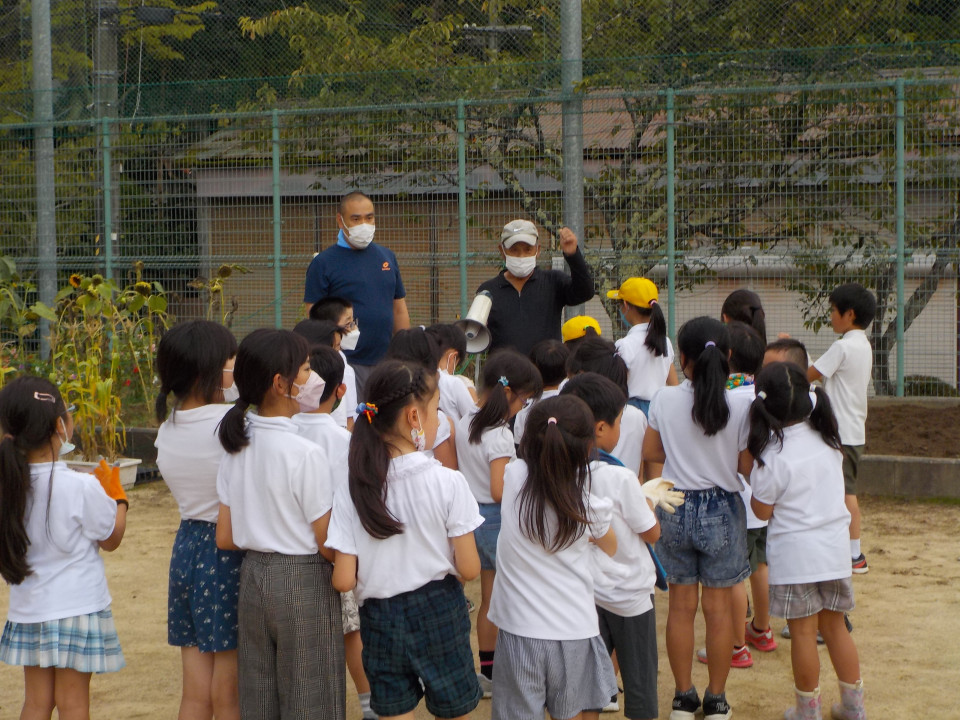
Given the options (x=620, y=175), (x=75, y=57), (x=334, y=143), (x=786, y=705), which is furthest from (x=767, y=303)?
(x=75, y=57)

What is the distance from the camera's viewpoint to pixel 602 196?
309 inches

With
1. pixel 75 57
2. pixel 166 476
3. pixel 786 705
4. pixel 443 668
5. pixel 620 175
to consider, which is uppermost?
pixel 75 57

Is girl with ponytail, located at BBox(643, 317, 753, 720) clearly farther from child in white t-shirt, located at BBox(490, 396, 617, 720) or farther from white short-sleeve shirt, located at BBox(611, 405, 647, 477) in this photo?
child in white t-shirt, located at BBox(490, 396, 617, 720)

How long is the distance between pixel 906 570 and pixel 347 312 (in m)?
3.01

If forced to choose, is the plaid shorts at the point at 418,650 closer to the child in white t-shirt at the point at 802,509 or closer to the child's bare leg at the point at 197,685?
the child's bare leg at the point at 197,685

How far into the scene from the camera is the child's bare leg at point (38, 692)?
10.3ft

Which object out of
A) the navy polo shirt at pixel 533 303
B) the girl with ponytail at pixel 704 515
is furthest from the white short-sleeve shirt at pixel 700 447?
the navy polo shirt at pixel 533 303

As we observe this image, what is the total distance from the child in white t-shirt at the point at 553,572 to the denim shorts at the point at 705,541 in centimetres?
70

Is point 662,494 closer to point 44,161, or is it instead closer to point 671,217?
point 671,217

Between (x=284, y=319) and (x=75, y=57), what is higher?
(x=75, y=57)

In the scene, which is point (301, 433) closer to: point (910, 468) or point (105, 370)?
point (910, 468)

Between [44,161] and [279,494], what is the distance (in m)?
7.34

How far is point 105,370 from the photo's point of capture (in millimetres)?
8242

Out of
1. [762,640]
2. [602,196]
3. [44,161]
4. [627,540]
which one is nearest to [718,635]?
[627,540]
